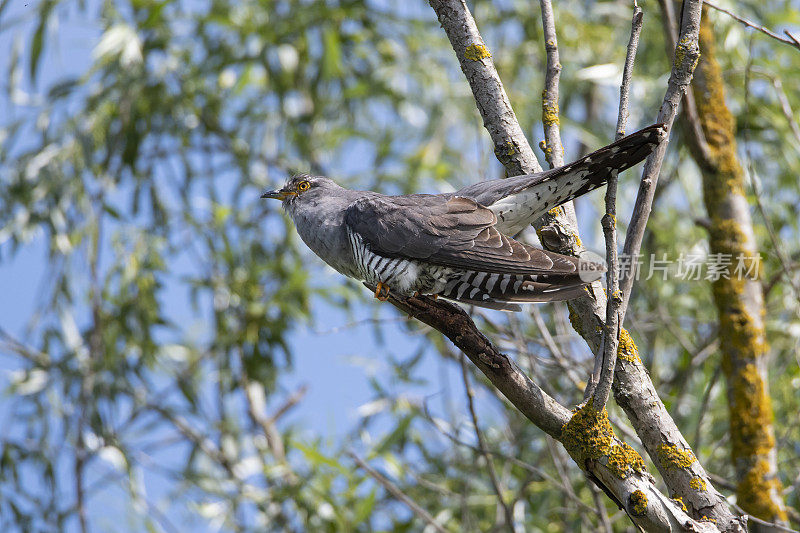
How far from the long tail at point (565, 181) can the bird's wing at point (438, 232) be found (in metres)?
0.07

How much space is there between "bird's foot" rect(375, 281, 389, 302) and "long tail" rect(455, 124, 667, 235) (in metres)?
0.38

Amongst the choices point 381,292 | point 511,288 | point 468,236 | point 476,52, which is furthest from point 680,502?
point 476,52

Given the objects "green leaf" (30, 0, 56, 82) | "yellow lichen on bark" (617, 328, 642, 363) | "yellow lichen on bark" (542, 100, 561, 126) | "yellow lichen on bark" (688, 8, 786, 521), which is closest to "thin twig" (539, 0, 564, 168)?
"yellow lichen on bark" (542, 100, 561, 126)

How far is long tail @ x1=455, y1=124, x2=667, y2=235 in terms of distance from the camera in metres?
1.77

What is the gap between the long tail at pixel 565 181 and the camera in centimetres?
177

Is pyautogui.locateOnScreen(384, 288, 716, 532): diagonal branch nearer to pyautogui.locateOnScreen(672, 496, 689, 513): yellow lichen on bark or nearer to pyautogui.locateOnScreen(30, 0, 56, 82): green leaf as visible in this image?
pyautogui.locateOnScreen(672, 496, 689, 513): yellow lichen on bark

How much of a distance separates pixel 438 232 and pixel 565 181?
19.0 inches

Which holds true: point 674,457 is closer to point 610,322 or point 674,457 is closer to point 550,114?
point 610,322

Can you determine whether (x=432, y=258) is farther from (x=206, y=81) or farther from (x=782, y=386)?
(x=206, y=81)

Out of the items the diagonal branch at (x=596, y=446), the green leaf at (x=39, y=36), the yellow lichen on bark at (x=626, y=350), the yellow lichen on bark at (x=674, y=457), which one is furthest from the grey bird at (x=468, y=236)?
the green leaf at (x=39, y=36)

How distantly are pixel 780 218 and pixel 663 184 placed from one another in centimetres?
74

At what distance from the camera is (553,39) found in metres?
2.02

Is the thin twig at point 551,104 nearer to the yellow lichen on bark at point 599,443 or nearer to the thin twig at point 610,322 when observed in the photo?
the thin twig at point 610,322

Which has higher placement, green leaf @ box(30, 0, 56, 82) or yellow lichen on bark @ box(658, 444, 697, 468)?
green leaf @ box(30, 0, 56, 82)
